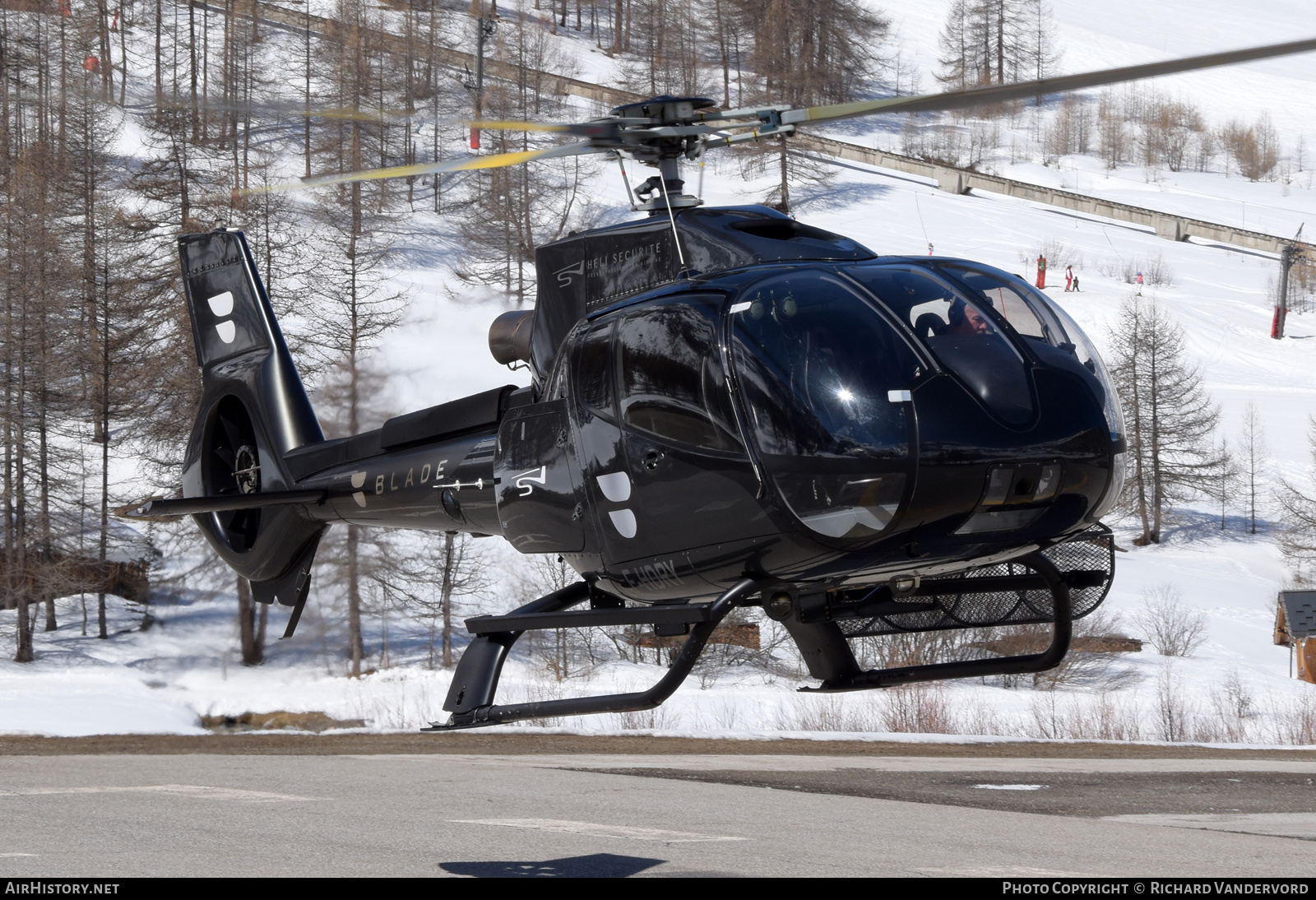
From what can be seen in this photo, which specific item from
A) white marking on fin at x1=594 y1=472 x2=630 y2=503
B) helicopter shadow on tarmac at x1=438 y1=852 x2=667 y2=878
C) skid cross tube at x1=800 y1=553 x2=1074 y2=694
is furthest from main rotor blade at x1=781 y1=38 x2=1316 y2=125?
helicopter shadow on tarmac at x1=438 y1=852 x2=667 y2=878

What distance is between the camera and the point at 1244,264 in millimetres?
59625

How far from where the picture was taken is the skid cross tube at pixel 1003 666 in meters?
7.22

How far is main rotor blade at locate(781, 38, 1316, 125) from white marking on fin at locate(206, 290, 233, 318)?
7.41 m

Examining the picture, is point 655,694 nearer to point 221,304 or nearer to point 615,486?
point 615,486

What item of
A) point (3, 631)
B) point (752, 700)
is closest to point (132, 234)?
point (3, 631)

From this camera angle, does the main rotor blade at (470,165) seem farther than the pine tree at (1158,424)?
No

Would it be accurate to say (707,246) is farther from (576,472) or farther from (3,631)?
(3,631)

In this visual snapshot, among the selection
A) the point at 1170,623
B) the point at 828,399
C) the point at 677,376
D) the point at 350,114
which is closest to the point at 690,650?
the point at 677,376

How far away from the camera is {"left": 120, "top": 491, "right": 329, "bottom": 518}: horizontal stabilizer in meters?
9.79

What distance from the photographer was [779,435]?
6348 mm

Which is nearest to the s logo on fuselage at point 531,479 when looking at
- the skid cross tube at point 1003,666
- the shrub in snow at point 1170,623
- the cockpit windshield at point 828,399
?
the cockpit windshield at point 828,399

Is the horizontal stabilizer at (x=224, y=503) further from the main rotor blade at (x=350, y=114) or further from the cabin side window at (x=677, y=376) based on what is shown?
the cabin side window at (x=677, y=376)

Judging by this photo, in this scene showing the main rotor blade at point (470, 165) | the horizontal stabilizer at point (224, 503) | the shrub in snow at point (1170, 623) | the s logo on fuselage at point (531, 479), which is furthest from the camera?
the shrub in snow at point (1170, 623)

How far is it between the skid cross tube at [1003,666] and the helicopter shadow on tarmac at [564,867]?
195cm
